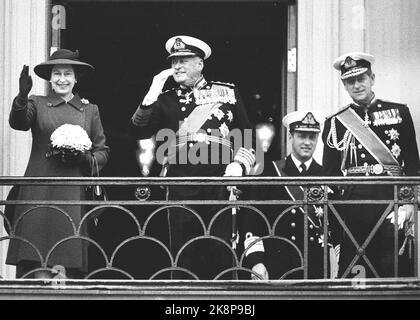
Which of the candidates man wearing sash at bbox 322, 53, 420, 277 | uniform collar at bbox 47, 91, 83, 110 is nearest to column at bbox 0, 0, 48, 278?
uniform collar at bbox 47, 91, 83, 110

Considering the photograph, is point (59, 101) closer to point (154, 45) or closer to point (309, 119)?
point (154, 45)

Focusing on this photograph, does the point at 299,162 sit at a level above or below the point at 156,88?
below

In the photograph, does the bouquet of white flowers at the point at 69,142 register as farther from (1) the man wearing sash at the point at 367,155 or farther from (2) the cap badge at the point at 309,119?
(1) the man wearing sash at the point at 367,155

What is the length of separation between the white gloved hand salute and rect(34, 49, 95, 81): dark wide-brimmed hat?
0.44m

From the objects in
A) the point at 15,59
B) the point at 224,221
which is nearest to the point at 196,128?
the point at 224,221

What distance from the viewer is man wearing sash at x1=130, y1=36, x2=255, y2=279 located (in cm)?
980

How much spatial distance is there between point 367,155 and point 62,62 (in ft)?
6.92

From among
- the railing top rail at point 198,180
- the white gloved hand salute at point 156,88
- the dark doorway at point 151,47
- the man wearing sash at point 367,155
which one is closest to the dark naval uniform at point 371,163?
the man wearing sash at point 367,155

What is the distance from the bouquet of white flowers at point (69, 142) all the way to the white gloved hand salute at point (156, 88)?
1.64 ft

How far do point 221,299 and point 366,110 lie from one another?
1.61 metres

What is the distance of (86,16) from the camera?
1094 cm

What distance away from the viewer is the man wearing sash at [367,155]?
964 centimetres

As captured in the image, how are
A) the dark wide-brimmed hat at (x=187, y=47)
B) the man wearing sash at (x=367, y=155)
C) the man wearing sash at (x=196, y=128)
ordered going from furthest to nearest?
1. the dark wide-brimmed hat at (x=187, y=47)
2. the man wearing sash at (x=196, y=128)
3. the man wearing sash at (x=367, y=155)

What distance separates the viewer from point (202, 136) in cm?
991
